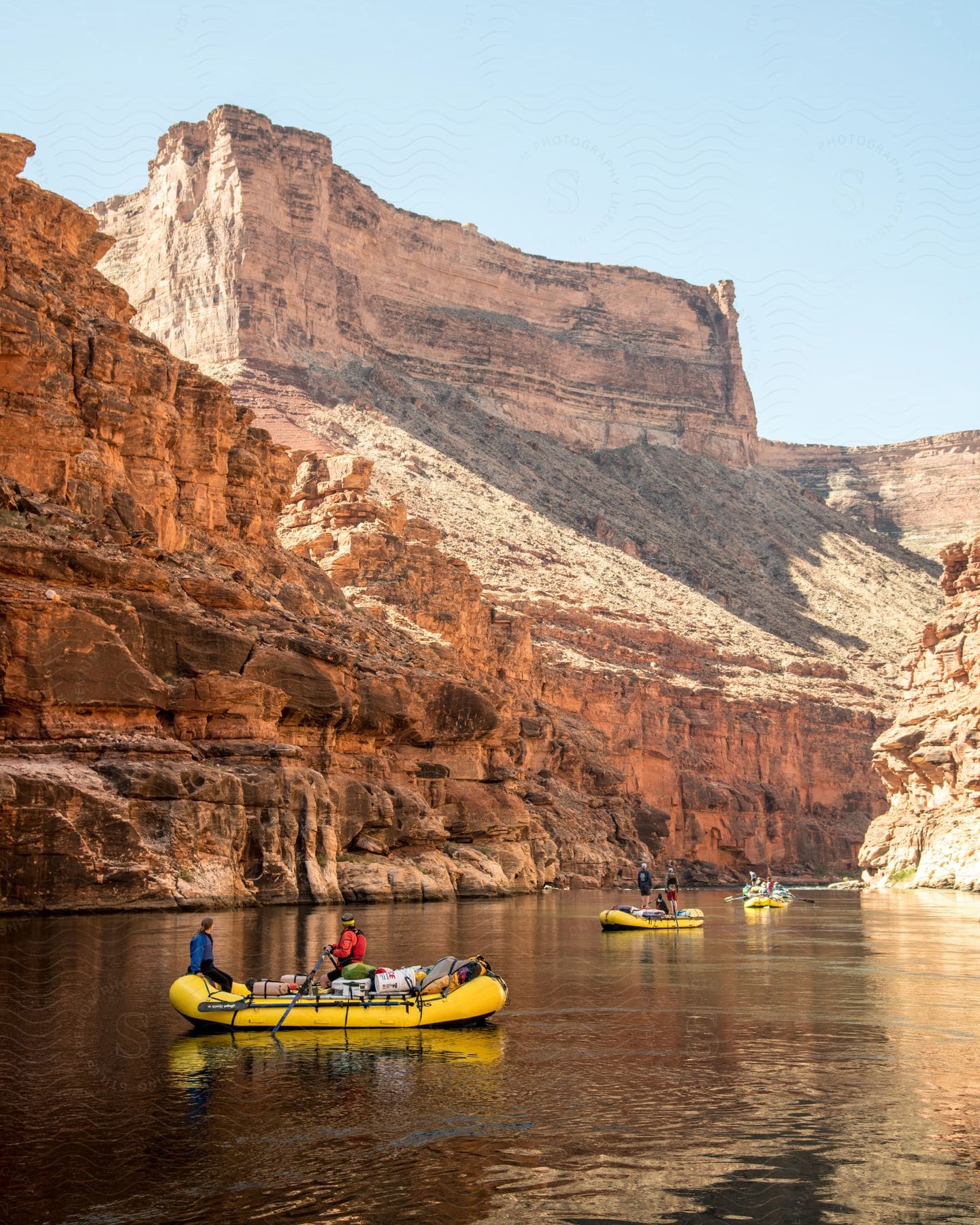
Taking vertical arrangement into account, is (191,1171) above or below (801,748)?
below

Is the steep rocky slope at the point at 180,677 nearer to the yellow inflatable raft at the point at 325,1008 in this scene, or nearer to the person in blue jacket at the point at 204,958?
the person in blue jacket at the point at 204,958

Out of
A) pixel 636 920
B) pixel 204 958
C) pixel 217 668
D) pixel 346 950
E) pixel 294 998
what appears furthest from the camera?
pixel 217 668

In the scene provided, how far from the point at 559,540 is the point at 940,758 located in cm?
7761

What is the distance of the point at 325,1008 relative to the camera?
A: 2244 centimetres

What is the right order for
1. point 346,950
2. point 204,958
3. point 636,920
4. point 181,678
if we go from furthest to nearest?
point 181,678 < point 636,920 < point 346,950 < point 204,958

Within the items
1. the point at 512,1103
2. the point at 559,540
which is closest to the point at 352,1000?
the point at 512,1103

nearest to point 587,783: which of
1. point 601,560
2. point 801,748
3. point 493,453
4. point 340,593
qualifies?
point 340,593

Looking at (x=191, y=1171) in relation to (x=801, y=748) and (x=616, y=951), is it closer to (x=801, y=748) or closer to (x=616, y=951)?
(x=616, y=951)

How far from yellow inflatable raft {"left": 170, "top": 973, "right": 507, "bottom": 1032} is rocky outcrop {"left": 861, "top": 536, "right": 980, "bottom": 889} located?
199ft

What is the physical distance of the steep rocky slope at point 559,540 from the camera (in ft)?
423

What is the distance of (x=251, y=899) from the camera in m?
44.8

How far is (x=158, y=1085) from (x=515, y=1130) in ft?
16.7

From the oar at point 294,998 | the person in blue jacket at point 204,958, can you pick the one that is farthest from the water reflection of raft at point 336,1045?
the person in blue jacket at point 204,958

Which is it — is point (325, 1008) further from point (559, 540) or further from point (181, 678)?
point (559, 540)
